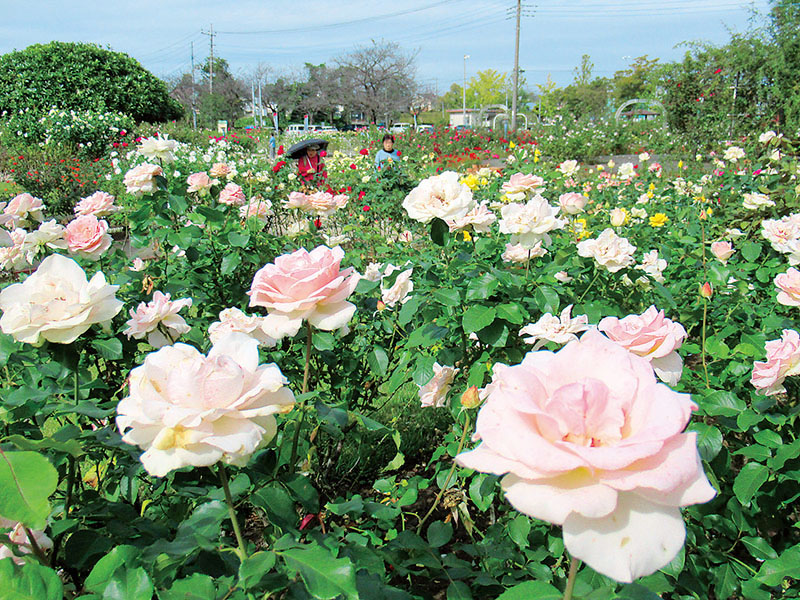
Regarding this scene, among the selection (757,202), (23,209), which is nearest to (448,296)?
(23,209)

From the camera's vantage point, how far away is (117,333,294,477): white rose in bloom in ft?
1.83

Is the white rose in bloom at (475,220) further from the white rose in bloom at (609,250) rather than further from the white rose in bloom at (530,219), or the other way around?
the white rose in bloom at (609,250)

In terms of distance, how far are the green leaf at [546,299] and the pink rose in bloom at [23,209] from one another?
1623mm

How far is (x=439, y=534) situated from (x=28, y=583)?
2.10 feet

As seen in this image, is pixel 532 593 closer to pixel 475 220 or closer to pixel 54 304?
pixel 54 304

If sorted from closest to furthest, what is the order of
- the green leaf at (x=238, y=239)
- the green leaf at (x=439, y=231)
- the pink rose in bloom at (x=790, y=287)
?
the pink rose in bloom at (x=790, y=287) → the green leaf at (x=439, y=231) → the green leaf at (x=238, y=239)

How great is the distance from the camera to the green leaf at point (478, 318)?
4.09ft

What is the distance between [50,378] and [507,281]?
1.09 m

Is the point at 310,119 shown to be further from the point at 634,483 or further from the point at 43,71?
the point at 634,483

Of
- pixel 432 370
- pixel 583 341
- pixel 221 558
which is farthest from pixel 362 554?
pixel 432 370

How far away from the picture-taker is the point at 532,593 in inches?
23.2

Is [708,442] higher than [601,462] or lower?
lower

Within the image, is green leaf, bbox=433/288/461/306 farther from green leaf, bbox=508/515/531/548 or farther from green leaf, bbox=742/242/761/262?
green leaf, bbox=742/242/761/262

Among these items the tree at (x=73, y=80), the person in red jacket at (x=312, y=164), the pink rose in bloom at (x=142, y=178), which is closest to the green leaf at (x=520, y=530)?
the pink rose in bloom at (x=142, y=178)
